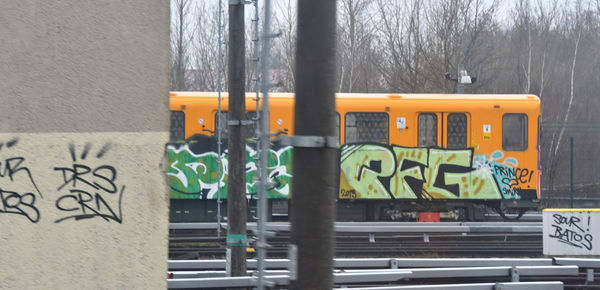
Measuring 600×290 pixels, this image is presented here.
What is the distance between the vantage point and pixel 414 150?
1606cm

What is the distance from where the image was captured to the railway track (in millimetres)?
13641

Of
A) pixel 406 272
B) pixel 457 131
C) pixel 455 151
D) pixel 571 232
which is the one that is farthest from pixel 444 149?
pixel 406 272

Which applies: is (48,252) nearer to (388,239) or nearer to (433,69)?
(388,239)

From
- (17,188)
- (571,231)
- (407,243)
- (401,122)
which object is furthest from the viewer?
(401,122)

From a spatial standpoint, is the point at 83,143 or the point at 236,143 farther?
the point at 236,143

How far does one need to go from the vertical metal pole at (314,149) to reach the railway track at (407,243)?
30.7ft

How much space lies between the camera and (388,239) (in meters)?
14.7

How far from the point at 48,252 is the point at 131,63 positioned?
124 centimetres

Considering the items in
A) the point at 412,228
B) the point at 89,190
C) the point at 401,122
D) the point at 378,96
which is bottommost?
the point at 412,228

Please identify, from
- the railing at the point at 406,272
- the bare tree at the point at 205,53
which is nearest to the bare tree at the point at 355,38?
the bare tree at the point at 205,53

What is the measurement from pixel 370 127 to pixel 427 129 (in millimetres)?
1279

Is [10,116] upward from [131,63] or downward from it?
downward

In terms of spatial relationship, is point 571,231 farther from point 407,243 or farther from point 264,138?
point 264,138

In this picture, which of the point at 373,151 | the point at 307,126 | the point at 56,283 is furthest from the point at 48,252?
the point at 373,151
